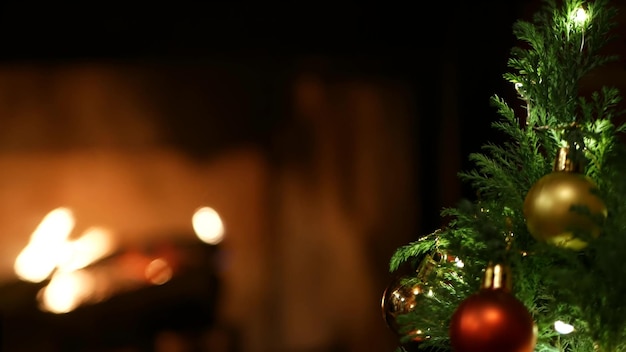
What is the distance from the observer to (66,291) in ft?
4.71

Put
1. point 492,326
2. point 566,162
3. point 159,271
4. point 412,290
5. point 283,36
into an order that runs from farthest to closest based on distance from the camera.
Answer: point 159,271, point 283,36, point 412,290, point 566,162, point 492,326

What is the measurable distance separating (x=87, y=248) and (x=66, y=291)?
0.09 m

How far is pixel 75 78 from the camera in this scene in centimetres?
140

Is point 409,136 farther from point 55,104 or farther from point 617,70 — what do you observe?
point 55,104

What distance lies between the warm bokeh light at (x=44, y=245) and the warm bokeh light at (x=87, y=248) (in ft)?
0.07

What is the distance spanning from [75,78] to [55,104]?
0.06m

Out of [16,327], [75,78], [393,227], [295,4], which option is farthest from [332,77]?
[16,327]

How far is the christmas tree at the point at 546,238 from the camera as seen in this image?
1.90 ft

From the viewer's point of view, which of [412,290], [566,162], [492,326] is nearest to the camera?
[492,326]

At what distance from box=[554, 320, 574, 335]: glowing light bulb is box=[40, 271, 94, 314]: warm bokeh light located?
1003mm

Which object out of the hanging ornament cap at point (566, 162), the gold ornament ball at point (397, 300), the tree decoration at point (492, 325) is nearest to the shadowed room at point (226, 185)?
the gold ornament ball at point (397, 300)

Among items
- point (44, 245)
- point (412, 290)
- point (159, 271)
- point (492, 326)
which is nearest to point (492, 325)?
point (492, 326)

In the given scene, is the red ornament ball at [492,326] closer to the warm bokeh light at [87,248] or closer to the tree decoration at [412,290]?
the tree decoration at [412,290]

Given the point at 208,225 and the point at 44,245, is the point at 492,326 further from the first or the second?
the point at 44,245
